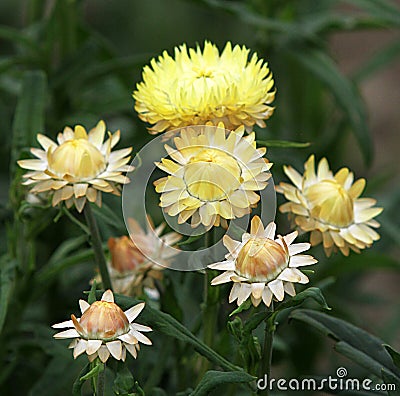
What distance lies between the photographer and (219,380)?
0.86 meters

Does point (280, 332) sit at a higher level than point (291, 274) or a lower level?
higher

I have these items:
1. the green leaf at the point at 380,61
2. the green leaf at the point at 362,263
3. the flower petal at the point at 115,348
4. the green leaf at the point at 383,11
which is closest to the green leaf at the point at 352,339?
the flower petal at the point at 115,348

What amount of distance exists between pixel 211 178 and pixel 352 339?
0.97 feet

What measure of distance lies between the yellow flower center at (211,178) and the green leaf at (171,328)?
0.47 ft

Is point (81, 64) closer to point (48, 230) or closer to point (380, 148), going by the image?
point (48, 230)

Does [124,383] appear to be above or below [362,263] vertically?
below

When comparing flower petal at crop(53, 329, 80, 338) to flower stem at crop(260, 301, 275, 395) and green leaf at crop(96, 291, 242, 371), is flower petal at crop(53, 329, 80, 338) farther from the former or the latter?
flower stem at crop(260, 301, 275, 395)

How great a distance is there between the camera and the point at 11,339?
127 cm

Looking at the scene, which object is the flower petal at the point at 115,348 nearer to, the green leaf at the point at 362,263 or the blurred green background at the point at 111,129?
the blurred green background at the point at 111,129

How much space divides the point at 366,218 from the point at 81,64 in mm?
711

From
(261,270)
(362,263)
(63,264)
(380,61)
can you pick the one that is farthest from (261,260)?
(380,61)

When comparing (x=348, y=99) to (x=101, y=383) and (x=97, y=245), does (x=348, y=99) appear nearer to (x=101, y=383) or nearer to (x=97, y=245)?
(x=97, y=245)

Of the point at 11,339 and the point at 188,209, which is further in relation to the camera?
the point at 11,339

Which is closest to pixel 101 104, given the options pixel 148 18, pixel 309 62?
pixel 309 62
